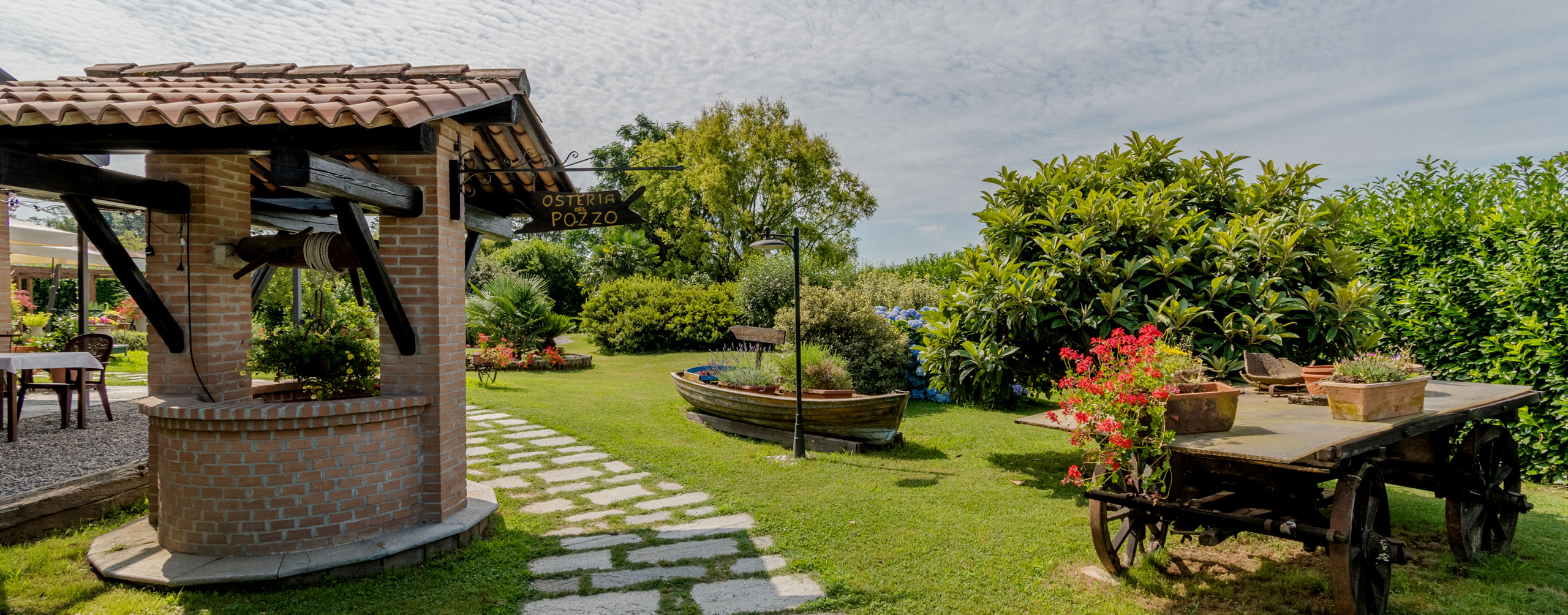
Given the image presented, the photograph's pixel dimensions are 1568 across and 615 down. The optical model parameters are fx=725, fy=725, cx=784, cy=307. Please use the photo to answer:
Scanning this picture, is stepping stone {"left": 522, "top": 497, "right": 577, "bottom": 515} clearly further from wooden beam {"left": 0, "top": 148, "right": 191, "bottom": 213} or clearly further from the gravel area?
the gravel area

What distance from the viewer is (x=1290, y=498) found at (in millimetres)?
3771

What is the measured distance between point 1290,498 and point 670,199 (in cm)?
2503

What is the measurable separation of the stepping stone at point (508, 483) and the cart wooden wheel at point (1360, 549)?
549 centimetres

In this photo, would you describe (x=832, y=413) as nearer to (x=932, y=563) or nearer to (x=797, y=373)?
(x=797, y=373)

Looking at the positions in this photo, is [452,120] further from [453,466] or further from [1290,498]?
[1290,498]

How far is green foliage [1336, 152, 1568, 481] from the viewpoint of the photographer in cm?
607

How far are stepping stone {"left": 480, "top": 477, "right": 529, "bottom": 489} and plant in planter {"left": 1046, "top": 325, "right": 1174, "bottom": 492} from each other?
445cm

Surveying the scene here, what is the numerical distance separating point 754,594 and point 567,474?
3.21 m

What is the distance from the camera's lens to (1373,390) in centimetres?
363

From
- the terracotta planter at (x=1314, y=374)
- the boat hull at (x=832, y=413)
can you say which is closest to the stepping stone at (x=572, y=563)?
the boat hull at (x=832, y=413)

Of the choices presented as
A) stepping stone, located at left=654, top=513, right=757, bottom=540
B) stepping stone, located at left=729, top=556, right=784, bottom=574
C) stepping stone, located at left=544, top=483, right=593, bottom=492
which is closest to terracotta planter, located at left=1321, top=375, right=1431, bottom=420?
stepping stone, located at left=729, top=556, right=784, bottom=574

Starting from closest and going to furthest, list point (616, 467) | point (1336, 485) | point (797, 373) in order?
point (1336, 485) < point (616, 467) < point (797, 373)

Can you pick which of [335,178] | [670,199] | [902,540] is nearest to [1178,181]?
[902,540]

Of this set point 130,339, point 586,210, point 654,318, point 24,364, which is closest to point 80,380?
point 24,364
